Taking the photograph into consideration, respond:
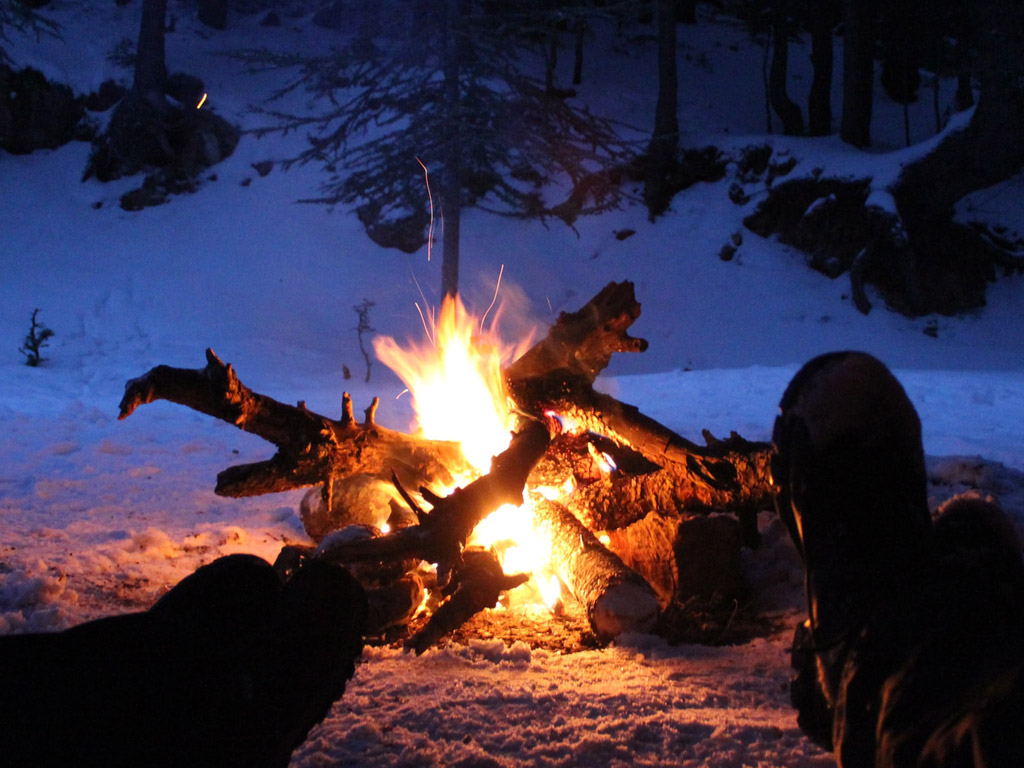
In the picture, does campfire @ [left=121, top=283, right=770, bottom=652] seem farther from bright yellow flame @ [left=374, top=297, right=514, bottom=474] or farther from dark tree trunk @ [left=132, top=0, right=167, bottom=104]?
dark tree trunk @ [left=132, top=0, right=167, bottom=104]

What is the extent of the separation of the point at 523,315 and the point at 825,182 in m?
7.17

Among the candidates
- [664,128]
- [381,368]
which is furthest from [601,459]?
[664,128]

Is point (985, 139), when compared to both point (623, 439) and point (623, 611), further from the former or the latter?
point (623, 611)

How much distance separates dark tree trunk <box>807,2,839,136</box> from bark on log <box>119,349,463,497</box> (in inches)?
731

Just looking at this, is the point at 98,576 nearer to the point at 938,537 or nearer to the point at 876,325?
the point at 938,537

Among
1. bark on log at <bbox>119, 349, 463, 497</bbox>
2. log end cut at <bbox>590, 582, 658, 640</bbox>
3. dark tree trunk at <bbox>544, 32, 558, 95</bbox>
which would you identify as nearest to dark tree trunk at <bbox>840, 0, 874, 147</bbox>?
dark tree trunk at <bbox>544, 32, 558, 95</bbox>

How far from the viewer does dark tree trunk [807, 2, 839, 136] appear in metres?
18.1

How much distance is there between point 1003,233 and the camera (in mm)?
14914

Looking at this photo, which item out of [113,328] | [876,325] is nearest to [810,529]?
[876,325]

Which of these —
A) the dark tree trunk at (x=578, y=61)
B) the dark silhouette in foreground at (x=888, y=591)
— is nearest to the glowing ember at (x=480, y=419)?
the dark silhouette in foreground at (x=888, y=591)

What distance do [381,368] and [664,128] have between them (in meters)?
9.11

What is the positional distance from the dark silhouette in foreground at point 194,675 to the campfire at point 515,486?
1.08 m

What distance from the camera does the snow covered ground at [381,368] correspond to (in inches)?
77.2

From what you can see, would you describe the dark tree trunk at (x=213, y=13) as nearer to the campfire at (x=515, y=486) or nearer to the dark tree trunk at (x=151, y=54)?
the dark tree trunk at (x=151, y=54)
